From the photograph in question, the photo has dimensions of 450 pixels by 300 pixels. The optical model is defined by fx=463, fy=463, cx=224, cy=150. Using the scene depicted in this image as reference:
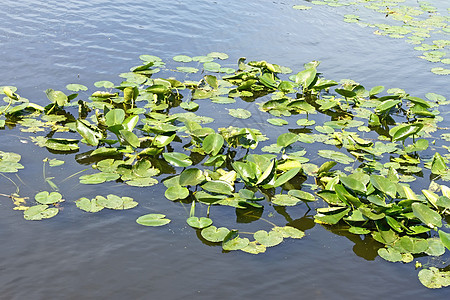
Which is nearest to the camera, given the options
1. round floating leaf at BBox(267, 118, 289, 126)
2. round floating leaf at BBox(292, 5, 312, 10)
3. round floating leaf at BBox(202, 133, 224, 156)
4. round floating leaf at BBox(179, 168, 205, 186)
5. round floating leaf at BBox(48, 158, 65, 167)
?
round floating leaf at BBox(179, 168, 205, 186)

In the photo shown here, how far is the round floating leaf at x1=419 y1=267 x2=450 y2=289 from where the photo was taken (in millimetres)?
3199

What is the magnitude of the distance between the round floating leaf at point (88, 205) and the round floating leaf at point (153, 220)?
0.36m

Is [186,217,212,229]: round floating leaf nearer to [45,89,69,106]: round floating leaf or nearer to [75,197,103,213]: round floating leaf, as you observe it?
[75,197,103,213]: round floating leaf

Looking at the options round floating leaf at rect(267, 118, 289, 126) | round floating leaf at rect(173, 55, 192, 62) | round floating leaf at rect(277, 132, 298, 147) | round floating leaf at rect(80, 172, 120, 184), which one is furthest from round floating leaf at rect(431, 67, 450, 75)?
round floating leaf at rect(80, 172, 120, 184)

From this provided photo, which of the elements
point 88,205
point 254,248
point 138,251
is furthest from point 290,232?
point 88,205

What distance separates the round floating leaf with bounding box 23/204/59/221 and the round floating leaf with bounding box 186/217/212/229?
1.03 m

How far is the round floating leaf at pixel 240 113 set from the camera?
17.2 feet

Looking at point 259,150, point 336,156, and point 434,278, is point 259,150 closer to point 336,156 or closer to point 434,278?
point 336,156

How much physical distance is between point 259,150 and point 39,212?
215 centimetres

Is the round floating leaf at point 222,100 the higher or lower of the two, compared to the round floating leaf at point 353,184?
higher

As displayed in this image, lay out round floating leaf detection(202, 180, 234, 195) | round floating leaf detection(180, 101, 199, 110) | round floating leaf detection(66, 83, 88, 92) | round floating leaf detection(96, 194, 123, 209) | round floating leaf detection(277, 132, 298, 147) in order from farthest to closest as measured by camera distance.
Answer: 1. round floating leaf detection(66, 83, 88, 92)
2. round floating leaf detection(180, 101, 199, 110)
3. round floating leaf detection(277, 132, 298, 147)
4. round floating leaf detection(202, 180, 234, 195)
5. round floating leaf detection(96, 194, 123, 209)

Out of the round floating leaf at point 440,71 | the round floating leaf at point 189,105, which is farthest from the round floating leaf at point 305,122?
the round floating leaf at point 440,71

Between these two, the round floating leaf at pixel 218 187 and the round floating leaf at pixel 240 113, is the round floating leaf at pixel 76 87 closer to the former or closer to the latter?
the round floating leaf at pixel 240 113

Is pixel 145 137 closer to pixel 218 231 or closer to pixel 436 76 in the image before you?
pixel 218 231
